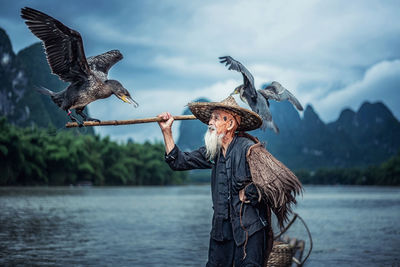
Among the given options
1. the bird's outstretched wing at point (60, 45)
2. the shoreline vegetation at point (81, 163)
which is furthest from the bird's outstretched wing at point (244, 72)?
the shoreline vegetation at point (81, 163)

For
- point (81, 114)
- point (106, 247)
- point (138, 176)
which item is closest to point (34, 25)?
point (81, 114)

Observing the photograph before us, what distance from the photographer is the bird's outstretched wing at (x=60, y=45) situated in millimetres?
3697

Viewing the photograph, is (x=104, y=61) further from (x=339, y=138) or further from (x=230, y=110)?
(x=339, y=138)

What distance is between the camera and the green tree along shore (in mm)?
44500

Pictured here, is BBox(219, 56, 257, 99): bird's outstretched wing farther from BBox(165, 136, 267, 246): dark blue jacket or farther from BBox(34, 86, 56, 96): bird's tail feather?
BBox(34, 86, 56, 96): bird's tail feather

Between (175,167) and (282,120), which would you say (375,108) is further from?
(175,167)

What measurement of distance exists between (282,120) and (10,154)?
145893mm

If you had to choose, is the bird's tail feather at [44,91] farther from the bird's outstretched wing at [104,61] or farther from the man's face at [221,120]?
the man's face at [221,120]

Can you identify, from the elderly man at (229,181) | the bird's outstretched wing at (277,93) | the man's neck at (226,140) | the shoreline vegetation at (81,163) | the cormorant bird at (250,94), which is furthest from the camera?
the shoreline vegetation at (81,163)

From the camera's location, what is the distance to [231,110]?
3.62m

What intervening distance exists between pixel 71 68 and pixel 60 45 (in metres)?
0.19

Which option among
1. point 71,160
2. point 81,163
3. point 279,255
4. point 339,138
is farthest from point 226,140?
point 339,138

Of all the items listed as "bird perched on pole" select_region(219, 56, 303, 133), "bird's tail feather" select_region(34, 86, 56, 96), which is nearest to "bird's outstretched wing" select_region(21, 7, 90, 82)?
"bird's tail feather" select_region(34, 86, 56, 96)

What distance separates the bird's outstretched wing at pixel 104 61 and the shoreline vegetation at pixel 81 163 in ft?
132
